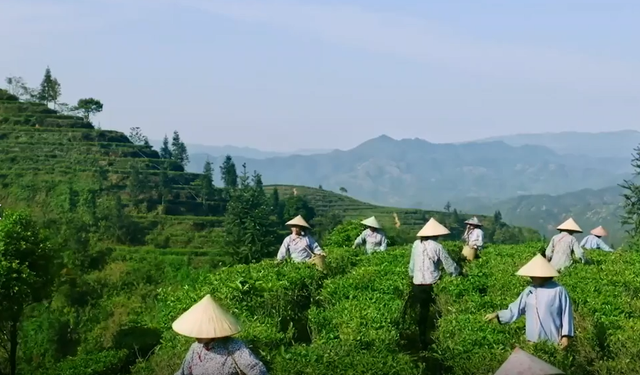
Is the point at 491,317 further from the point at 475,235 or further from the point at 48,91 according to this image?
the point at 48,91

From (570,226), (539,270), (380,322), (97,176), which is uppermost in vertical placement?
(97,176)

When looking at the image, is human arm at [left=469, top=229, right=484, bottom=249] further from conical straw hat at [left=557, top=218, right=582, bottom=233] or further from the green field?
the green field

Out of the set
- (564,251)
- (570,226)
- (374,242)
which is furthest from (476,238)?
(564,251)

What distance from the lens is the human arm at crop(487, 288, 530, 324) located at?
746 centimetres

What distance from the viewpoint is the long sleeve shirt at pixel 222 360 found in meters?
5.71

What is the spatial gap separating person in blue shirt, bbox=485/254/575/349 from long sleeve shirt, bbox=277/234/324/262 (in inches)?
216

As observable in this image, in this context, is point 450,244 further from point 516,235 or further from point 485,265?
point 516,235

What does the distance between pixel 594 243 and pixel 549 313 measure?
33.2ft

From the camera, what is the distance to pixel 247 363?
5.72 metres

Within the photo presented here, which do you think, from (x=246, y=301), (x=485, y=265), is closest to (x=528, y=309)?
(x=246, y=301)

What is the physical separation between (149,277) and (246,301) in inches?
2013

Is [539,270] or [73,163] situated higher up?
[73,163]

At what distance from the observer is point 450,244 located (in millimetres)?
16625

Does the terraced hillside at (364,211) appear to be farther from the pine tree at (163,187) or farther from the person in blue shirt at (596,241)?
the person in blue shirt at (596,241)
